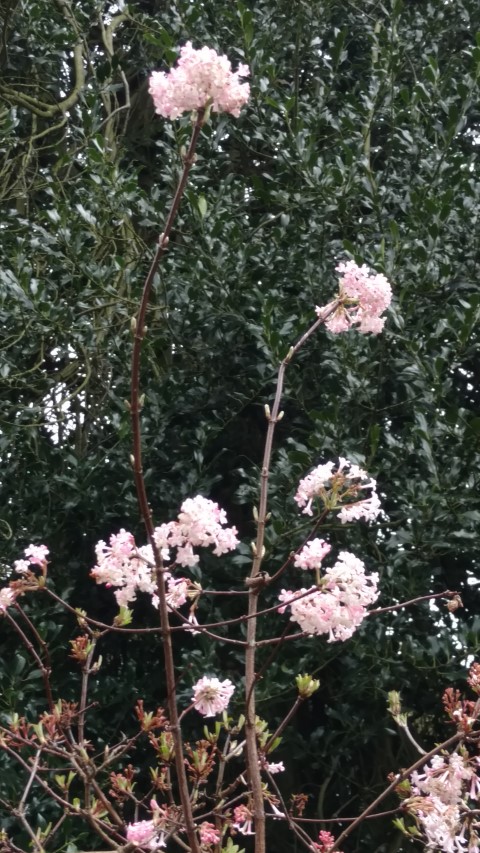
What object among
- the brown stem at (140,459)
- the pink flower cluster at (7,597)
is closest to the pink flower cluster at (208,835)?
the brown stem at (140,459)

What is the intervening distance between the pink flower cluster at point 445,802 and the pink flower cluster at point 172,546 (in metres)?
0.50

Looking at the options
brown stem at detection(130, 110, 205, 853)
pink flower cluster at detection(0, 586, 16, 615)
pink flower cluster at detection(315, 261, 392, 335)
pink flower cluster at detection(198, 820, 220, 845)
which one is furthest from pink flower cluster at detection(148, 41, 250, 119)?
pink flower cluster at detection(198, 820, 220, 845)

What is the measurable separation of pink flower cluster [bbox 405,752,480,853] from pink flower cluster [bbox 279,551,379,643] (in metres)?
0.28

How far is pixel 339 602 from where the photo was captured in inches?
62.5

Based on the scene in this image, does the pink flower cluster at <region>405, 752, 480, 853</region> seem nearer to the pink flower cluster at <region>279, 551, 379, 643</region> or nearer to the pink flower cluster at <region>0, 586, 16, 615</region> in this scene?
the pink flower cluster at <region>279, 551, 379, 643</region>

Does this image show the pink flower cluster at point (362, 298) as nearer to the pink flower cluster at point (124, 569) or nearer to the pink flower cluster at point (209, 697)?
the pink flower cluster at point (124, 569)

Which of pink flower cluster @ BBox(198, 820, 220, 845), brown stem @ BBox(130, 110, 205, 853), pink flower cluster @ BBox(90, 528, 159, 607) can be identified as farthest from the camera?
pink flower cluster @ BBox(198, 820, 220, 845)

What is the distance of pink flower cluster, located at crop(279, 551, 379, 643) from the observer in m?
1.54

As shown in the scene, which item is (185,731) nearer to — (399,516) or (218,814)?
(399,516)

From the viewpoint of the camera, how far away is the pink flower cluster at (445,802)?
61.4 inches

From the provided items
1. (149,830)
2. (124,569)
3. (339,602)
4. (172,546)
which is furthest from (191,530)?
(149,830)

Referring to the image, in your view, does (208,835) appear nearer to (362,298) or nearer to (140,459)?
(140,459)

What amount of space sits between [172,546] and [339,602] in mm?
289

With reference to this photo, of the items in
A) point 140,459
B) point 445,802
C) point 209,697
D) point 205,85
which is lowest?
point 445,802
